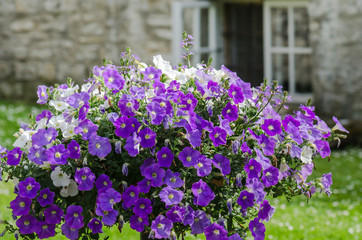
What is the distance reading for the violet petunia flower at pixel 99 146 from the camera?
247cm

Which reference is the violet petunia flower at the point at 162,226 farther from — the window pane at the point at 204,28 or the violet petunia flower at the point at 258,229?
the window pane at the point at 204,28

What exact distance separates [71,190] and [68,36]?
25.1ft

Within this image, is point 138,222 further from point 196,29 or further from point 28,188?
point 196,29

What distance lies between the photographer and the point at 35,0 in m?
10.1

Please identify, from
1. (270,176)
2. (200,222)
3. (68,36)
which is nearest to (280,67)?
(68,36)

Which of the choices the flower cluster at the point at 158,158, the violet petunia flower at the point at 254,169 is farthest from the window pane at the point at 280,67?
the violet petunia flower at the point at 254,169

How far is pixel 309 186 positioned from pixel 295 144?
0.66 feet

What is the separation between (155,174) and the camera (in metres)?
2.50

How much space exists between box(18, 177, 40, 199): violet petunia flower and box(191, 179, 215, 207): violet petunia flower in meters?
0.60

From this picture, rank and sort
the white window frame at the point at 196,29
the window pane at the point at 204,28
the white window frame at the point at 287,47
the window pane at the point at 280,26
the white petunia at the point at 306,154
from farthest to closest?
the window pane at the point at 280,26 < the white window frame at the point at 287,47 < the window pane at the point at 204,28 < the white window frame at the point at 196,29 < the white petunia at the point at 306,154

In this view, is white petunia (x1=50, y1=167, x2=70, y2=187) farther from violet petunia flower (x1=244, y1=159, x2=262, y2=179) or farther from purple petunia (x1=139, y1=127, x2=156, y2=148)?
violet petunia flower (x1=244, y1=159, x2=262, y2=179)

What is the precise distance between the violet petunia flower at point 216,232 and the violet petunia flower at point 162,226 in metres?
0.15

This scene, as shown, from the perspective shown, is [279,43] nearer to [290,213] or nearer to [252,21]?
[252,21]

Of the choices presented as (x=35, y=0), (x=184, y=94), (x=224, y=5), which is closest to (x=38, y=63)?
(x=35, y=0)
